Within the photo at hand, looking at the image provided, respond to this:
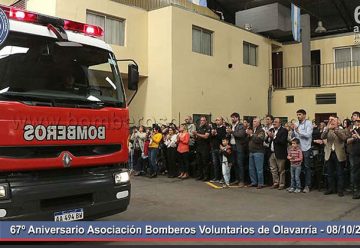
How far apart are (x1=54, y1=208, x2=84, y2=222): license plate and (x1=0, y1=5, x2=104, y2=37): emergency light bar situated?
2.50 metres

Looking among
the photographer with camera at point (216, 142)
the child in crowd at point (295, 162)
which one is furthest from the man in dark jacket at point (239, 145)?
the child in crowd at point (295, 162)

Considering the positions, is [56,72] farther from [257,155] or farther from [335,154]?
[335,154]

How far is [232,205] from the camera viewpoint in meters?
8.51

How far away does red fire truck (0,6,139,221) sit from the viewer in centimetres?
471

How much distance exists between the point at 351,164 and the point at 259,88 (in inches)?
468

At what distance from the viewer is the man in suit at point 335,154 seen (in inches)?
370

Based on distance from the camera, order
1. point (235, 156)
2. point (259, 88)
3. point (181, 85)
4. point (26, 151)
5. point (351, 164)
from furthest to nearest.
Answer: point (259, 88) < point (181, 85) < point (235, 156) < point (351, 164) < point (26, 151)

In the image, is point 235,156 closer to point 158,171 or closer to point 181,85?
point 158,171

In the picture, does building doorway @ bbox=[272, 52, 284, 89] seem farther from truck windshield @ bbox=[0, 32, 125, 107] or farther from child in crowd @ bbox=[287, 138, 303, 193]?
truck windshield @ bbox=[0, 32, 125, 107]

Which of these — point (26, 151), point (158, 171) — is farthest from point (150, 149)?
point (26, 151)

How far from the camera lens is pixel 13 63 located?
492 centimetres

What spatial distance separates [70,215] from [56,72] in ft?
6.08

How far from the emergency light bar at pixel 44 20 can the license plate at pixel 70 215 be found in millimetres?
2503

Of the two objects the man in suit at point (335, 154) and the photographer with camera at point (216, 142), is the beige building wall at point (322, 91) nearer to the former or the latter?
the photographer with camera at point (216, 142)
